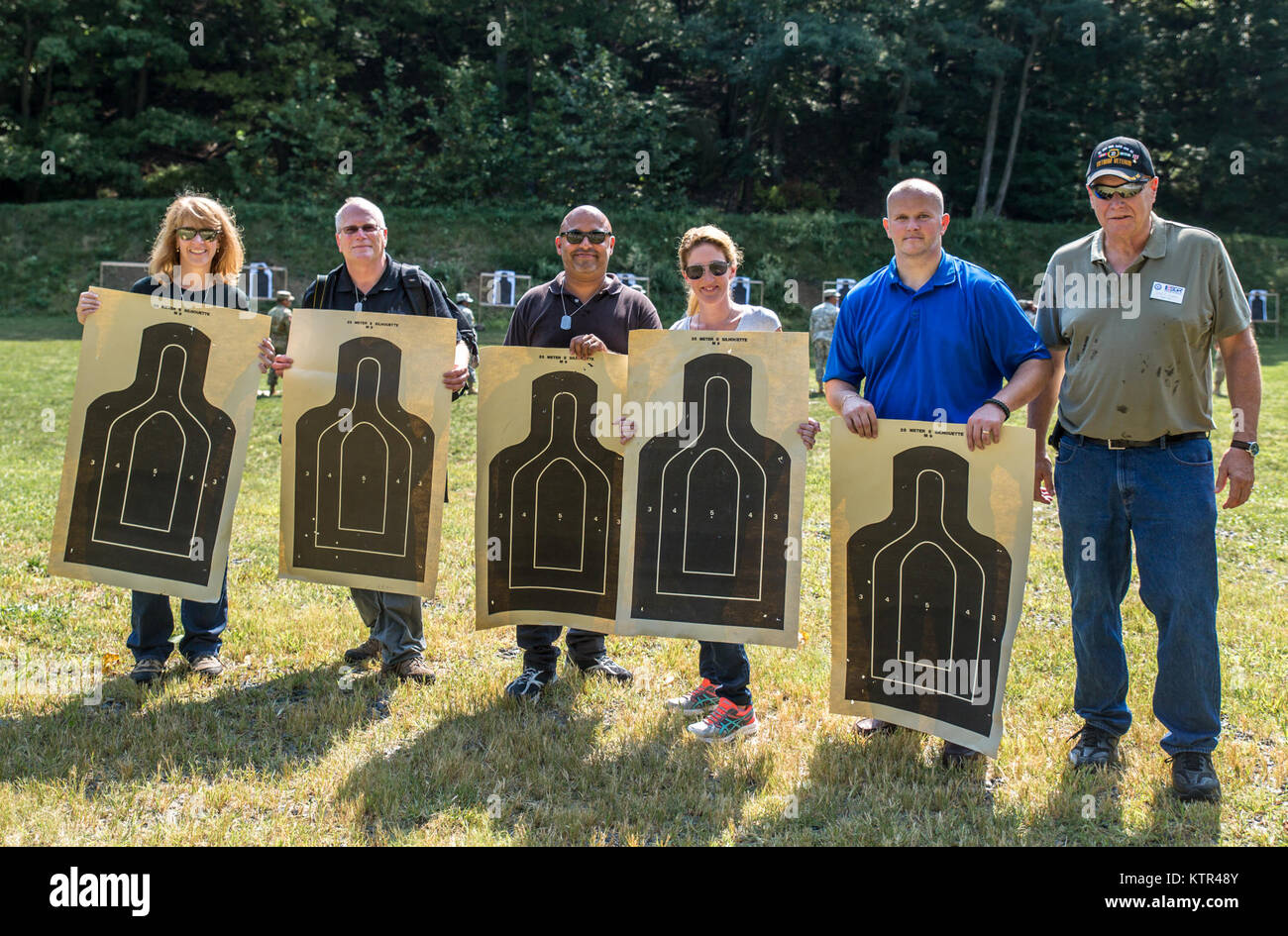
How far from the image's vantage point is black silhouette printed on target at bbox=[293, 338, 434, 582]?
188 inches

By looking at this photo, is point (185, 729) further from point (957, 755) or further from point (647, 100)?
point (647, 100)

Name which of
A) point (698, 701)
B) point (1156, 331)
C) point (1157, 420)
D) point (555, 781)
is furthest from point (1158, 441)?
point (555, 781)

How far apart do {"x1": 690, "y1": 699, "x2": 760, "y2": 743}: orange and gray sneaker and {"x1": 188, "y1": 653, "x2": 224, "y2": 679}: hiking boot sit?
7.99 ft

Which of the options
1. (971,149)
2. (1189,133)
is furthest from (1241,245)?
(971,149)

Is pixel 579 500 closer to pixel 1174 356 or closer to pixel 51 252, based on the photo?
pixel 1174 356

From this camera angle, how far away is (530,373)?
15.3ft

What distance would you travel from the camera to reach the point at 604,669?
201 inches

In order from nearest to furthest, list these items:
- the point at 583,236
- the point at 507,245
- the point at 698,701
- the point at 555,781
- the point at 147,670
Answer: the point at 555,781 → the point at 583,236 → the point at 698,701 → the point at 147,670 → the point at 507,245

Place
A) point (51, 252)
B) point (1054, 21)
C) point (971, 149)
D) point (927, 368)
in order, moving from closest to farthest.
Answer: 1. point (927, 368)
2. point (51, 252)
3. point (1054, 21)
4. point (971, 149)

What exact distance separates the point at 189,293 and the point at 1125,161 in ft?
14.0

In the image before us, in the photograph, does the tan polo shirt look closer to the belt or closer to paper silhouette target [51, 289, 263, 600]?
the belt
